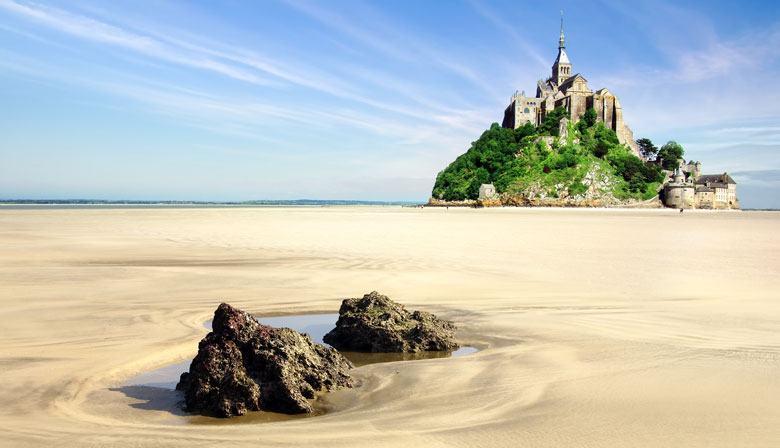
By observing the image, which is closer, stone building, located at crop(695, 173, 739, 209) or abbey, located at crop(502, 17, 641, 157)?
abbey, located at crop(502, 17, 641, 157)

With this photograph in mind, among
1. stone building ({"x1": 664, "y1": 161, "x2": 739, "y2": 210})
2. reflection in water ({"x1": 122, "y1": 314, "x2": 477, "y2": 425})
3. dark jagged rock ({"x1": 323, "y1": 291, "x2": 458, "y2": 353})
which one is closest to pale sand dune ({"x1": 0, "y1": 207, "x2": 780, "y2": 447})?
reflection in water ({"x1": 122, "y1": 314, "x2": 477, "y2": 425})

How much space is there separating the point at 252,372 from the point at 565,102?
106068mm

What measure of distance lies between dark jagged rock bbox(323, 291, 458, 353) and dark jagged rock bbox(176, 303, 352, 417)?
43.2 inches

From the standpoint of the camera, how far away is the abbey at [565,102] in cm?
9912

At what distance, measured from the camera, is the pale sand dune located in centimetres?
309

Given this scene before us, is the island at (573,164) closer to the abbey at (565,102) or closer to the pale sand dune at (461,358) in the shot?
the abbey at (565,102)

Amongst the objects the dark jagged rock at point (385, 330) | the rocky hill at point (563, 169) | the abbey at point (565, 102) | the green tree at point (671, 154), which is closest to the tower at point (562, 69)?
the abbey at point (565, 102)

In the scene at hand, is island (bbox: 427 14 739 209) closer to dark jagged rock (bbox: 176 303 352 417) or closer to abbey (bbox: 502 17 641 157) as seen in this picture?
abbey (bbox: 502 17 641 157)

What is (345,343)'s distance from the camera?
5414mm

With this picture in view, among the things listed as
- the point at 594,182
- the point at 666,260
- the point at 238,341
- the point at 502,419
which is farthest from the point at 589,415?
the point at 594,182

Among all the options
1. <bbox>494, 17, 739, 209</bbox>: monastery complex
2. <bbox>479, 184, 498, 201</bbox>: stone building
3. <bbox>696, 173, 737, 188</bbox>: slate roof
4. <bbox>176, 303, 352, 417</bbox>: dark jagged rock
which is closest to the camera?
<bbox>176, 303, 352, 417</bbox>: dark jagged rock

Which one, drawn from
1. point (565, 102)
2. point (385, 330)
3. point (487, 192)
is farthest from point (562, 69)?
point (385, 330)

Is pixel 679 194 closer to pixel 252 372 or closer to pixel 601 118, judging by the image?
pixel 601 118

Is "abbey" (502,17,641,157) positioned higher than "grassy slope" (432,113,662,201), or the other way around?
"abbey" (502,17,641,157)
